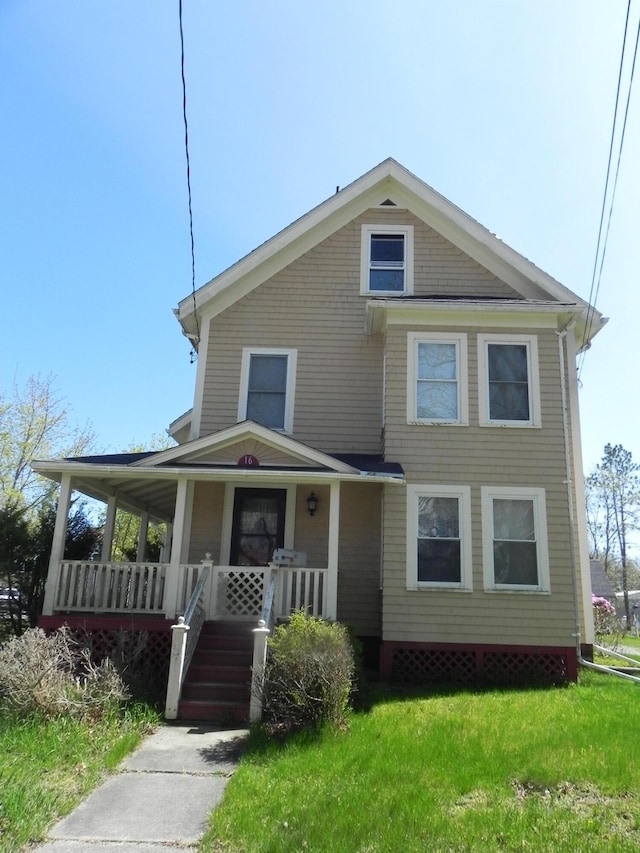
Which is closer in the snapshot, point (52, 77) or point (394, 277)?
point (52, 77)

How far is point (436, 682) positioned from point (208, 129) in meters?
8.63

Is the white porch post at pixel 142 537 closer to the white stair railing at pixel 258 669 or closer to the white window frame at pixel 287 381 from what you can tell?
the white window frame at pixel 287 381

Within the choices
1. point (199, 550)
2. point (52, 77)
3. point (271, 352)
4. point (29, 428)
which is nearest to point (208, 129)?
point (52, 77)

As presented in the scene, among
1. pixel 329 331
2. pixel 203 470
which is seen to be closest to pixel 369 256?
pixel 329 331

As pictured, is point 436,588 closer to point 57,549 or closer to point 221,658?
point 221,658

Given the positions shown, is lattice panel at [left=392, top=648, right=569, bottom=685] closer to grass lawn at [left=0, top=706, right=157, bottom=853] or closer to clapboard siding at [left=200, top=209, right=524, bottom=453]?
clapboard siding at [left=200, top=209, right=524, bottom=453]

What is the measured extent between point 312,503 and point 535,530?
3.75 meters

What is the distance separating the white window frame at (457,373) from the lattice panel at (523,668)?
3.76m

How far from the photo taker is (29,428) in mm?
28188

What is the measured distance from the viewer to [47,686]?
263 inches

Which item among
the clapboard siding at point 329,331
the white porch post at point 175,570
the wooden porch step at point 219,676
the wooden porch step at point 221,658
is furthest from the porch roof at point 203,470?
the wooden porch step at point 221,658

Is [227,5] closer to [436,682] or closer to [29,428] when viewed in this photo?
[436,682]

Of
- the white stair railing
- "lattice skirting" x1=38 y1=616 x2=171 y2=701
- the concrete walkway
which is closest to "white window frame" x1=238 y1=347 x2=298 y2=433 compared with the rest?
"lattice skirting" x1=38 y1=616 x2=171 y2=701

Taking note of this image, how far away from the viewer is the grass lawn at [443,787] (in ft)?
14.4
